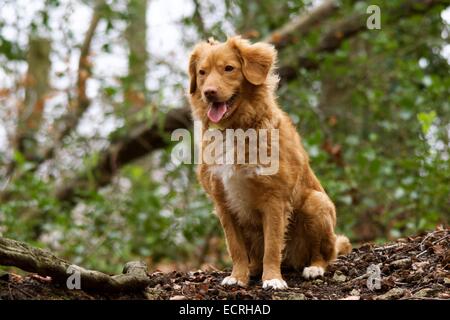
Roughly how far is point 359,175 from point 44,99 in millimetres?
5527

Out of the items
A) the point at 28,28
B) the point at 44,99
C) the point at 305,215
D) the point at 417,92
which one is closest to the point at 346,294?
the point at 305,215

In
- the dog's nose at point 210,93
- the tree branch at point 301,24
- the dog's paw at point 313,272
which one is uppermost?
the tree branch at point 301,24

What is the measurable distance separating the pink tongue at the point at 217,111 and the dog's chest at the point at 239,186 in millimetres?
394

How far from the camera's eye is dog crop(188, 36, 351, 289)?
4977 millimetres

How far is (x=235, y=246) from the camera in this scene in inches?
205

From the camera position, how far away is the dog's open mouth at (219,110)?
507cm

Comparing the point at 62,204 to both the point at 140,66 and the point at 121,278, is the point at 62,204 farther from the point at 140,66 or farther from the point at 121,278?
the point at 121,278

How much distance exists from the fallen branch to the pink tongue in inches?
59.4

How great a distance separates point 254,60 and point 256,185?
1.07 m

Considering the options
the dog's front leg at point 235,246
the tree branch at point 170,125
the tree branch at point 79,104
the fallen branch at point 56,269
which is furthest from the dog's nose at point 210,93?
the tree branch at point 79,104

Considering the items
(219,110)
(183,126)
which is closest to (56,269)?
(219,110)

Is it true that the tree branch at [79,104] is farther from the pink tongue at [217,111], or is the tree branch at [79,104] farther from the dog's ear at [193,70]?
the pink tongue at [217,111]

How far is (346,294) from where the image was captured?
4664mm

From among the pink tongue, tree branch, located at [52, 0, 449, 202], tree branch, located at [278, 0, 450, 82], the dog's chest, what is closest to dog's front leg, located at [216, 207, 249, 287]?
the dog's chest
